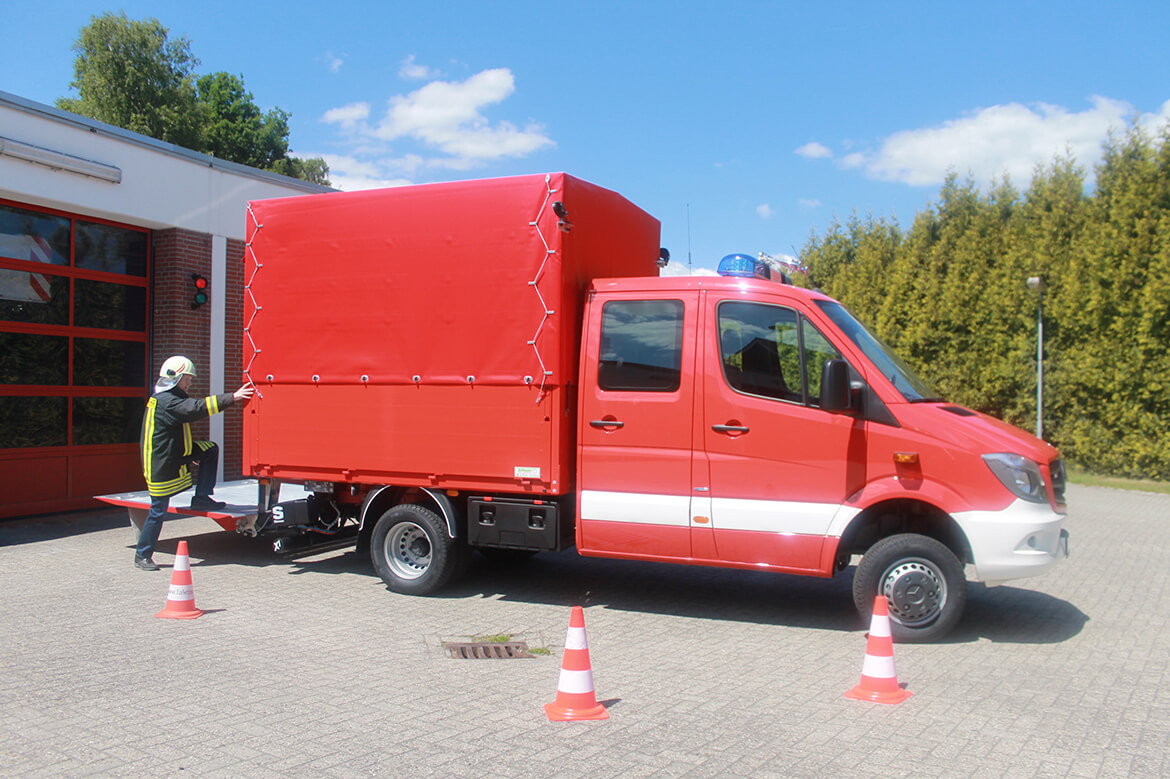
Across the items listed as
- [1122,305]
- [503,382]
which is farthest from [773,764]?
[1122,305]

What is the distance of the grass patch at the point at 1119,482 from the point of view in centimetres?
1675

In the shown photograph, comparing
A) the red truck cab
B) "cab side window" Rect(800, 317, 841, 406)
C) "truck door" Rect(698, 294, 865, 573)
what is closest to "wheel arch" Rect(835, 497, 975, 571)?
the red truck cab

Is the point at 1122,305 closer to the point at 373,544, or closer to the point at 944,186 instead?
the point at 944,186

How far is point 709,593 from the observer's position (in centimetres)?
786

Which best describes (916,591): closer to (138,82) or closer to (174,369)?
(174,369)

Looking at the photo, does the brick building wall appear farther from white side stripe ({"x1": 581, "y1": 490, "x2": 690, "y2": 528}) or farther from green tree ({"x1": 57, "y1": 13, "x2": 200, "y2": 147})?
green tree ({"x1": 57, "y1": 13, "x2": 200, "y2": 147})

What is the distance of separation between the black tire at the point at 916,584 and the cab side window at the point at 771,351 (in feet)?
3.85

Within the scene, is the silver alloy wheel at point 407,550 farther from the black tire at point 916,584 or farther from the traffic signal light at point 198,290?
the traffic signal light at point 198,290

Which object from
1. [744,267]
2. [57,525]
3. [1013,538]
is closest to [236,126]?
[57,525]

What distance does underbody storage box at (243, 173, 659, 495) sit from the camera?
6836 mm

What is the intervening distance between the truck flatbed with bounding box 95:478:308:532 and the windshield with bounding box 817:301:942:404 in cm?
Answer: 503

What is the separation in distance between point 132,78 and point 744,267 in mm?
38815

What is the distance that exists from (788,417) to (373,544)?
3.69 m

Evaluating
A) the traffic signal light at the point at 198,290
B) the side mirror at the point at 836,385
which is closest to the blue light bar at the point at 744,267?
the side mirror at the point at 836,385
